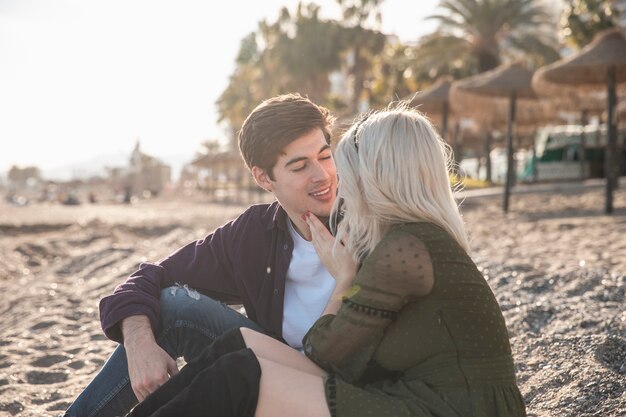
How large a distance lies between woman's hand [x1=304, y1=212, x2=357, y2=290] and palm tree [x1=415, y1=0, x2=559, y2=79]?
20.8 m

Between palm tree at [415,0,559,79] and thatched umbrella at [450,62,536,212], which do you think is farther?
palm tree at [415,0,559,79]

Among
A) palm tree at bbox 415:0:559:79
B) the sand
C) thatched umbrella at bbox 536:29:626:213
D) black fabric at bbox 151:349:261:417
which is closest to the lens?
black fabric at bbox 151:349:261:417

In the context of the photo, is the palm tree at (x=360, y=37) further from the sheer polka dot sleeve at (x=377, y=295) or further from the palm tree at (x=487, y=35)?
the sheer polka dot sleeve at (x=377, y=295)

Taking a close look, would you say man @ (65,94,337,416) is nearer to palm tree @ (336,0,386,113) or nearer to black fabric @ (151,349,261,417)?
black fabric @ (151,349,261,417)

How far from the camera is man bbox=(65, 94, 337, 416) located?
2.34 metres

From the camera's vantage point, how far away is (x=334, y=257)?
2.08 m

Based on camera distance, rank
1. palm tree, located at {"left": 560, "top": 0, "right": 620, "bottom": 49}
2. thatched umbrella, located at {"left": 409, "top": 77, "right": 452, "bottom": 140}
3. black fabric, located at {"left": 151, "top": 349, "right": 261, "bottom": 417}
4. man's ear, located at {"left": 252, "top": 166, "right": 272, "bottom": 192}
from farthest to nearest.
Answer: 1. palm tree, located at {"left": 560, "top": 0, "right": 620, "bottom": 49}
2. thatched umbrella, located at {"left": 409, "top": 77, "right": 452, "bottom": 140}
3. man's ear, located at {"left": 252, "top": 166, "right": 272, "bottom": 192}
4. black fabric, located at {"left": 151, "top": 349, "right": 261, "bottom": 417}

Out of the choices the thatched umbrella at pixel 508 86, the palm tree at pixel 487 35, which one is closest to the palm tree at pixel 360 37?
the palm tree at pixel 487 35

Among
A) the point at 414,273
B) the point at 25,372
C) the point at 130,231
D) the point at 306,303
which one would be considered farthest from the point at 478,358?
the point at 130,231

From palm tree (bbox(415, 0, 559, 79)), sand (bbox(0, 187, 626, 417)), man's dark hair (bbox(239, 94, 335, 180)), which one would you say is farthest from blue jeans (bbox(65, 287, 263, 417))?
palm tree (bbox(415, 0, 559, 79))

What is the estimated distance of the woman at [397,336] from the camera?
5.54 feet

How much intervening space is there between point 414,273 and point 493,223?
8.00m

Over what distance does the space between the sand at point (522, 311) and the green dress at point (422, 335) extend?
3.24 feet

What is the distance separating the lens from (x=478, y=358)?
1.73m
